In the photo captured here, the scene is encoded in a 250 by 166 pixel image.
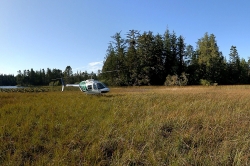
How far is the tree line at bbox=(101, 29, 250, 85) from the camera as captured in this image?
143 ft

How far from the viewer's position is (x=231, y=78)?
1956 inches

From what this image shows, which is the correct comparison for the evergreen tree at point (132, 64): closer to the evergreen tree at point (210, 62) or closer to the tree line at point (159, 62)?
the tree line at point (159, 62)

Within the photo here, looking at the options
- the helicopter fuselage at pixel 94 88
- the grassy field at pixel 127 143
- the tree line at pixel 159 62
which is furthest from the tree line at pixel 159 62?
the grassy field at pixel 127 143

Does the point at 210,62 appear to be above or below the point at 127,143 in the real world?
above

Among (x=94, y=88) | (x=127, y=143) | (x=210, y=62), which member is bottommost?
(x=127, y=143)

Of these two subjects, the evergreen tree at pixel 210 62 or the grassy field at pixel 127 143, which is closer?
the grassy field at pixel 127 143

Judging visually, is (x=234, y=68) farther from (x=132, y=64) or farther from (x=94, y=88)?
(x=94, y=88)

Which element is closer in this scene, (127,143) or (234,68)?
Answer: (127,143)

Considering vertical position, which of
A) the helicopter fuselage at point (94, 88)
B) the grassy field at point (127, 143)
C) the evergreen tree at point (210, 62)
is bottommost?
the grassy field at point (127, 143)

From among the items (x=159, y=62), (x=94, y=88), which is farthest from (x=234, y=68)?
(x=94, y=88)

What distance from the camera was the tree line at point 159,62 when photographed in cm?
4356

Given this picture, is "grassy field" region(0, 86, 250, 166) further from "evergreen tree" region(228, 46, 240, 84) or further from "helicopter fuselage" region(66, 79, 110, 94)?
"evergreen tree" region(228, 46, 240, 84)

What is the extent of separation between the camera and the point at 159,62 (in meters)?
44.8

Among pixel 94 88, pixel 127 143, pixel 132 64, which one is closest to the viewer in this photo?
pixel 127 143
